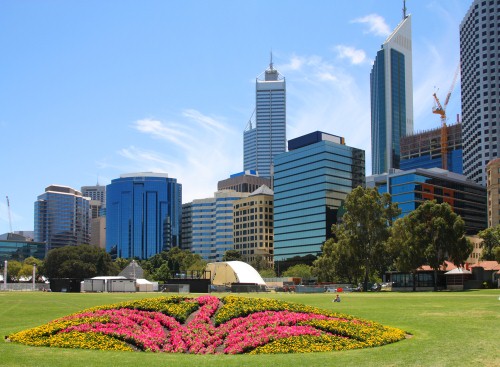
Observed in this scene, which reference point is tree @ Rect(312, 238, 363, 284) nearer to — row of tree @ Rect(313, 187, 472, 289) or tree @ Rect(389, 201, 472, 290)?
row of tree @ Rect(313, 187, 472, 289)

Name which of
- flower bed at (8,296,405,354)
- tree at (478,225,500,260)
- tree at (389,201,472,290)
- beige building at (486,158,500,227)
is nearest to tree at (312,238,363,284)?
tree at (389,201,472,290)

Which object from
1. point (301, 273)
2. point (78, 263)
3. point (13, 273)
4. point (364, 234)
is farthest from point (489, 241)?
point (13, 273)

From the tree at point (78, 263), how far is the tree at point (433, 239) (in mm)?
93156

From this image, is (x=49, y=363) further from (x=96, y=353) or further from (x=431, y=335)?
(x=431, y=335)

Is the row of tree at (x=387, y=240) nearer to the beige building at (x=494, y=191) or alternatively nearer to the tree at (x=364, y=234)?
the tree at (x=364, y=234)

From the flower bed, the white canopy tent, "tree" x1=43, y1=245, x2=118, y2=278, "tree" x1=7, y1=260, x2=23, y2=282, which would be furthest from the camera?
"tree" x1=7, y1=260, x2=23, y2=282

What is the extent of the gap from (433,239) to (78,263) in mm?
98475

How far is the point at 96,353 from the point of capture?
20.1 metres

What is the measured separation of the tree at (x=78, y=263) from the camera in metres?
151

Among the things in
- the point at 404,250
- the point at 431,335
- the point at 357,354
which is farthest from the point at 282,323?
the point at 404,250

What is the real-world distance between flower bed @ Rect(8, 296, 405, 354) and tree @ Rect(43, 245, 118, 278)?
131636 millimetres

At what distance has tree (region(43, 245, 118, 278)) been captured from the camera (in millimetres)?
151250

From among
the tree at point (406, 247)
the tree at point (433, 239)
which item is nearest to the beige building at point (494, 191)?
the tree at point (406, 247)

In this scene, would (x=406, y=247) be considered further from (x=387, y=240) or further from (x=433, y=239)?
(x=387, y=240)
